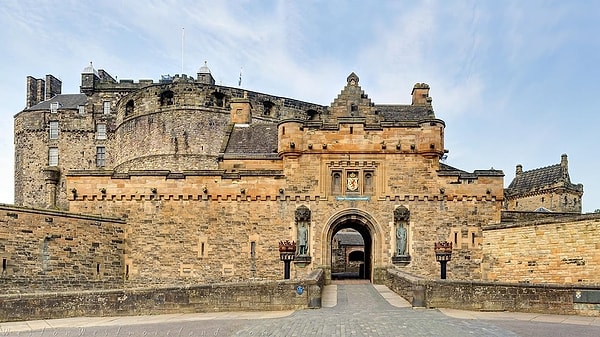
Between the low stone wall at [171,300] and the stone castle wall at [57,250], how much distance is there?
683cm

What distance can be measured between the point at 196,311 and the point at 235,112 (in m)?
21.0

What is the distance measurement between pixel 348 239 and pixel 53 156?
1121 inches

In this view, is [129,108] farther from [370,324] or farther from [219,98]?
[370,324]

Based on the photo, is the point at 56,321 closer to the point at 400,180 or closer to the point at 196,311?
the point at 196,311

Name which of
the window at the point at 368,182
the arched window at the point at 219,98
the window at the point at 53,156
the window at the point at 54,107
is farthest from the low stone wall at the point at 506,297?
the window at the point at 54,107

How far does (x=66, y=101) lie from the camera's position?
58.1m

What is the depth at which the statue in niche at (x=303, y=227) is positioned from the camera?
1035 inches

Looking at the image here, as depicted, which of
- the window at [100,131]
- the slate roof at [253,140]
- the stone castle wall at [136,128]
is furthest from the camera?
the window at [100,131]

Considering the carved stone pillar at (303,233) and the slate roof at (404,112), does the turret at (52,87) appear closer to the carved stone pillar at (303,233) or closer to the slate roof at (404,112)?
the slate roof at (404,112)

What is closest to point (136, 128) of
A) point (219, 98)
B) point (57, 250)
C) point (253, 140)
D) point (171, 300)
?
point (219, 98)

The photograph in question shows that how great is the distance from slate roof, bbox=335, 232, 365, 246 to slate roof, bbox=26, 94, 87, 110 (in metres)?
27.9

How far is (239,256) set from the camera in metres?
26.5

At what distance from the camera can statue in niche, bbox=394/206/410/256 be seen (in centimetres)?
2611

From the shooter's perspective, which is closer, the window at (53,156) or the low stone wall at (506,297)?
the low stone wall at (506,297)
